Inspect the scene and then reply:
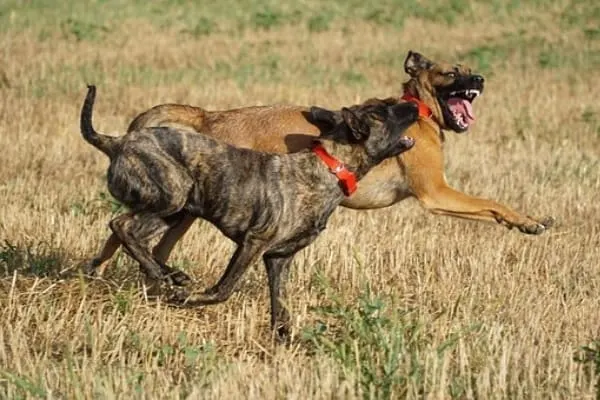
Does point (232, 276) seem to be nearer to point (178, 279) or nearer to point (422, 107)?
point (178, 279)

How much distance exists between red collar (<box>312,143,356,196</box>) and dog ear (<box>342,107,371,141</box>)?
0.21 meters

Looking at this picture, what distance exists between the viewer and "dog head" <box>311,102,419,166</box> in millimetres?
7445

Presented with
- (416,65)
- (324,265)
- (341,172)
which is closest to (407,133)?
(416,65)

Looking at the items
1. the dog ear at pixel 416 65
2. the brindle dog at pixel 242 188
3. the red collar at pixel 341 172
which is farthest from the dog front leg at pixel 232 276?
the dog ear at pixel 416 65

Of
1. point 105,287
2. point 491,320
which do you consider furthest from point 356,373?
point 105,287

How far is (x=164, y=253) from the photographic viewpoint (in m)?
8.52

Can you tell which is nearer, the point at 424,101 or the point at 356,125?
the point at 356,125

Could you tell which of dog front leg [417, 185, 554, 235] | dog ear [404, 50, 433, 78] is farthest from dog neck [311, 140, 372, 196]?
dog ear [404, 50, 433, 78]

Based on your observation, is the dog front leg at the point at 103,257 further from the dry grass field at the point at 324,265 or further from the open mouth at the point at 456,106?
the open mouth at the point at 456,106

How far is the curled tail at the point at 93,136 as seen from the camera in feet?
24.9

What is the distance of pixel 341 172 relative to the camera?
7.31 metres

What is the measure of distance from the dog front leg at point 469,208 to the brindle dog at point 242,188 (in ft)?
3.77

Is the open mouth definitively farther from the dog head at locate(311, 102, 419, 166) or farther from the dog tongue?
the dog head at locate(311, 102, 419, 166)

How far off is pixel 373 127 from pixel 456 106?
180 centimetres
